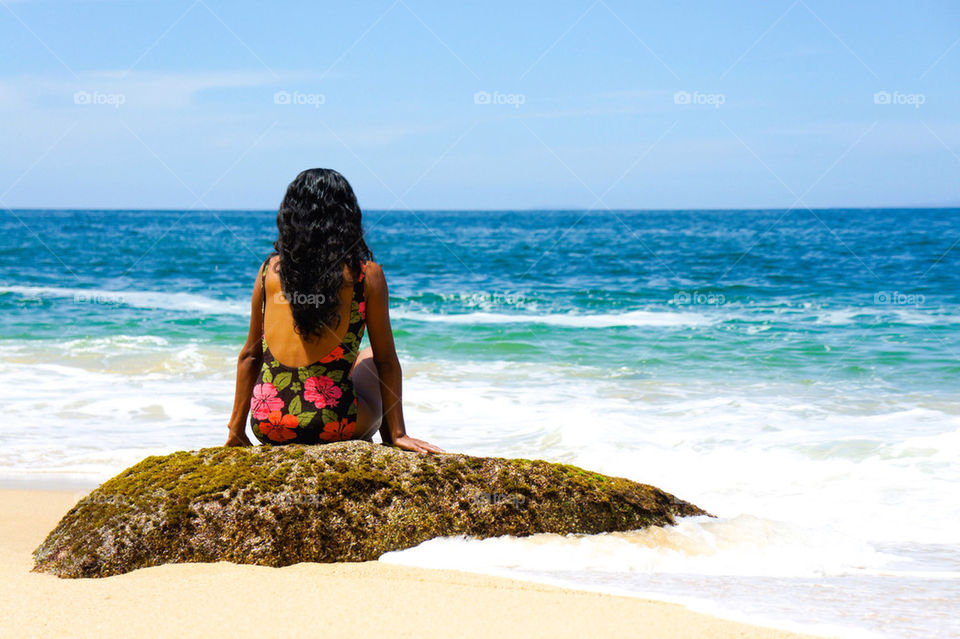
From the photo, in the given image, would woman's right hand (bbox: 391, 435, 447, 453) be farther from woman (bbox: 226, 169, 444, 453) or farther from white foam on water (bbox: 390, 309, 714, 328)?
white foam on water (bbox: 390, 309, 714, 328)

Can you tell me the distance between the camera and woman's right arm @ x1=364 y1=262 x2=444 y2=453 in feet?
12.4

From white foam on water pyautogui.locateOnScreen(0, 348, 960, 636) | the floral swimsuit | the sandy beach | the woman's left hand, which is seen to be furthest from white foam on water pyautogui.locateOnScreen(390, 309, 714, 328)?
the sandy beach

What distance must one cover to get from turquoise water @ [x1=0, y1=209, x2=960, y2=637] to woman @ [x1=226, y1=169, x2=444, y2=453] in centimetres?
25

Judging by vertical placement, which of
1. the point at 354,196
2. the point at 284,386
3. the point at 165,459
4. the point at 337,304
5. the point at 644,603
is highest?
the point at 354,196

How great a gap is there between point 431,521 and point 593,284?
18.3m

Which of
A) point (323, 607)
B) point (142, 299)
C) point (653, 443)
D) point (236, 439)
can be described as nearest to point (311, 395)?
point (236, 439)

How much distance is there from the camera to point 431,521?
3.54m

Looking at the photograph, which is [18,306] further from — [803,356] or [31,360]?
[803,356]

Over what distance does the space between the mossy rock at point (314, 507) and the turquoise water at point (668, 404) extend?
148 millimetres

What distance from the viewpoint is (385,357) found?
12.9ft

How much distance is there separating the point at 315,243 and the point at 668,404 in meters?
5.51

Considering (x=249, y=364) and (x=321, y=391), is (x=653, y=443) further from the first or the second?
(x=249, y=364)

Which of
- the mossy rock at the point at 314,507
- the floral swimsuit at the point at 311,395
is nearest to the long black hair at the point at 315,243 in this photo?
the floral swimsuit at the point at 311,395

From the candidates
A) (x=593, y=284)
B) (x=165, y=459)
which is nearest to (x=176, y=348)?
(x=165, y=459)
